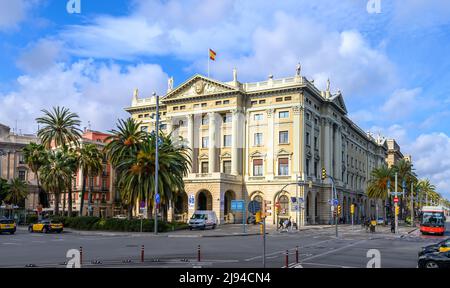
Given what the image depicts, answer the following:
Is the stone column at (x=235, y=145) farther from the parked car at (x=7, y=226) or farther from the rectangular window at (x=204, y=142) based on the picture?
the parked car at (x=7, y=226)

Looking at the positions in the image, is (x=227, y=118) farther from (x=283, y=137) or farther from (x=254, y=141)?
(x=283, y=137)

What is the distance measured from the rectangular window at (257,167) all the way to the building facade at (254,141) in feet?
0.54

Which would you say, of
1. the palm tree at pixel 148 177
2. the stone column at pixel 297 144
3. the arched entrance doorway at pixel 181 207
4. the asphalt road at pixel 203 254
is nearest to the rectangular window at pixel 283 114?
the stone column at pixel 297 144

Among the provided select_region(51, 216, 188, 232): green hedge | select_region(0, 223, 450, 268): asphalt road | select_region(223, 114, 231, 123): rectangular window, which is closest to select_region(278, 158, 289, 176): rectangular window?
select_region(223, 114, 231, 123): rectangular window

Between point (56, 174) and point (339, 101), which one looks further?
point (339, 101)

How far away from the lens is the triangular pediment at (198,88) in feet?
261

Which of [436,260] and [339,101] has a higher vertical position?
[339,101]

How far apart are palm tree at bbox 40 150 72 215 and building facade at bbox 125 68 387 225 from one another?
17.9m

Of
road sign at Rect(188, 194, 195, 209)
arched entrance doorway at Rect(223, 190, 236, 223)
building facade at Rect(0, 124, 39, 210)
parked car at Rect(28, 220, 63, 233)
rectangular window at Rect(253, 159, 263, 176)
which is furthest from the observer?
building facade at Rect(0, 124, 39, 210)

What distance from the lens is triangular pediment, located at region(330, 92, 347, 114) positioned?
87.4 metres

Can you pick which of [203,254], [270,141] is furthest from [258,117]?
[203,254]

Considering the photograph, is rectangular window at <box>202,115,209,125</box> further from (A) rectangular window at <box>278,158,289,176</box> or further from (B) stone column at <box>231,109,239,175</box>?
(A) rectangular window at <box>278,158,289,176</box>

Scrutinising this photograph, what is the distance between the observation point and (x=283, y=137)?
253 ft

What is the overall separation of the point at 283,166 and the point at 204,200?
47.2 feet
